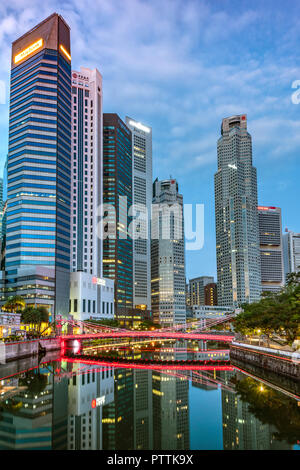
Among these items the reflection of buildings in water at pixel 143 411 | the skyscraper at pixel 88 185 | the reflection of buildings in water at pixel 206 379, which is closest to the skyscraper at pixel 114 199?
the skyscraper at pixel 88 185

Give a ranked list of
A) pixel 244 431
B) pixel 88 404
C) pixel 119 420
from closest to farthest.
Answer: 1. pixel 244 431
2. pixel 119 420
3. pixel 88 404

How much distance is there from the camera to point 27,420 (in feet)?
103

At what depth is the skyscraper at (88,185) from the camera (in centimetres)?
15325

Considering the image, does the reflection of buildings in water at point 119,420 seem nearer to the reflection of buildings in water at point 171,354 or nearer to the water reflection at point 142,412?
the water reflection at point 142,412

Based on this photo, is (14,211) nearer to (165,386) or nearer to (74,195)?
(74,195)

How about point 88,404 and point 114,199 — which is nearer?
point 88,404

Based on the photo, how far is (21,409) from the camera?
34.5 m

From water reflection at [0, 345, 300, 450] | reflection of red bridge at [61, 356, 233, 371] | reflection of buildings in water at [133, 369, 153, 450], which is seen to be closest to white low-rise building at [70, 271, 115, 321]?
reflection of red bridge at [61, 356, 233, 371]

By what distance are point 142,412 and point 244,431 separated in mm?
9987

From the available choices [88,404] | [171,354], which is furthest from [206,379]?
[171,354]

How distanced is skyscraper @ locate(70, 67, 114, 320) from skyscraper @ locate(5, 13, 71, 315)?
24.3m

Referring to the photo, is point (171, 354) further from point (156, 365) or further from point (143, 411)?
point (143, 411)
